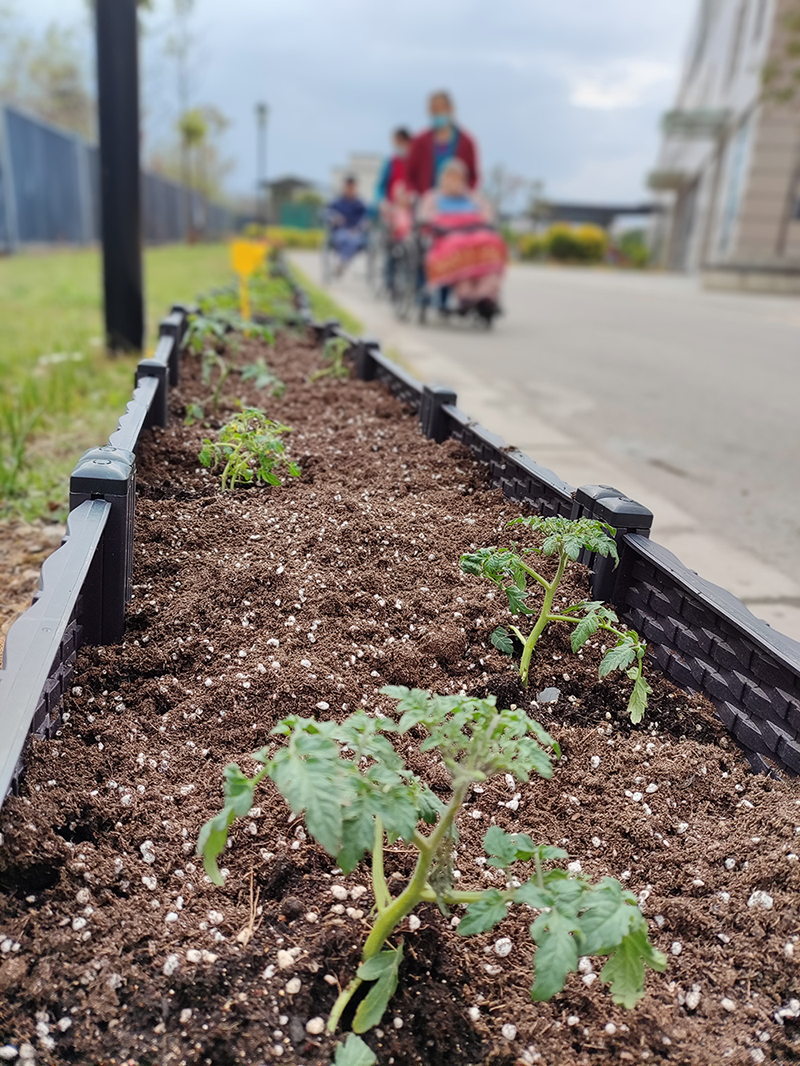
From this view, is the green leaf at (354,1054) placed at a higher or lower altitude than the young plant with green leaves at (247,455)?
lower

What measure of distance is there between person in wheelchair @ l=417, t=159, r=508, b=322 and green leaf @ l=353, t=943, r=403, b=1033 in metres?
8.43

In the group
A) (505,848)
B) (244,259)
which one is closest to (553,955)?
(505,848)

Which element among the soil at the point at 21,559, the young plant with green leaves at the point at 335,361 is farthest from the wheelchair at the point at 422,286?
the soil at the point at 21,559

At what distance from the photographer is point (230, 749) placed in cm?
150

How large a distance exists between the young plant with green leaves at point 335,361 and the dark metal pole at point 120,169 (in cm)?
170

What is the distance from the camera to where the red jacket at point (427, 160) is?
939cm

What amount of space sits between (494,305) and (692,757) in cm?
840

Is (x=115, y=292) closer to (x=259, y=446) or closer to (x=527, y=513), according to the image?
(x=259, y=446)

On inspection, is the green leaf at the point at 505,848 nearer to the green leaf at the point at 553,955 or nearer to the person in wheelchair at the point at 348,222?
the green leaf at the point at 553,955

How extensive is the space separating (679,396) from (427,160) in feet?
15.7

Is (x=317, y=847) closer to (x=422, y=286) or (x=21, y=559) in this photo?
(x=21, y=559)

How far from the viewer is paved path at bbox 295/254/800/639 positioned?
3.37 meters

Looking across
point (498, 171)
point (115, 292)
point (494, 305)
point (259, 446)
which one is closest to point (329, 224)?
point (494, 305)

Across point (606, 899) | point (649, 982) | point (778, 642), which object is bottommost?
point (649, 982)
